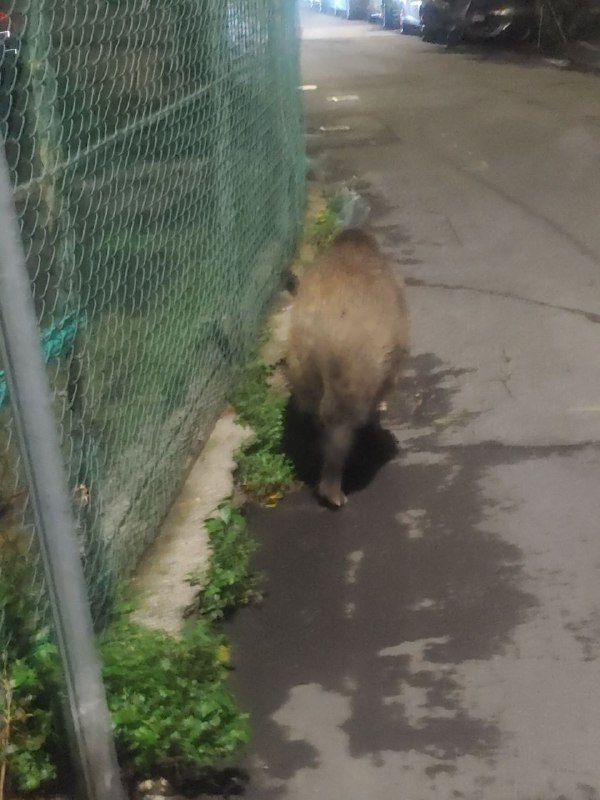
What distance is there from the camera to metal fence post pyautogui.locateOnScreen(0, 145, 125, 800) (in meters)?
2.03

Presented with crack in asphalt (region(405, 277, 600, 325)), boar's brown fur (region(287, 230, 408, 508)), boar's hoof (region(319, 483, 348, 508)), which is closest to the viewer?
boar's brown fur (region(287, 230, 408, 508))

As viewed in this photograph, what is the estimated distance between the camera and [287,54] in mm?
7410

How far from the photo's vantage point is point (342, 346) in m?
3.89

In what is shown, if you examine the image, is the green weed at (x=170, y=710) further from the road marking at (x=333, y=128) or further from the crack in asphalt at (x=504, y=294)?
the road marking at (x=333, y=128)

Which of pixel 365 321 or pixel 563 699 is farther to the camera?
pixel 365 321

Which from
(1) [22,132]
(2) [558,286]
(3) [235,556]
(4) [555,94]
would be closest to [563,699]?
(3) [235,556]

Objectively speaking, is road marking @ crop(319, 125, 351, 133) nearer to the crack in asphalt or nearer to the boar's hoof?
the crack in asphalt

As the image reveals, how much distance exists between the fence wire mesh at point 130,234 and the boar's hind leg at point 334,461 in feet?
2.11

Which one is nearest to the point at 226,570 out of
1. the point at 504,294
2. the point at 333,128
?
the point at 504,294

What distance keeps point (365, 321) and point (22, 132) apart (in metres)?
1.74

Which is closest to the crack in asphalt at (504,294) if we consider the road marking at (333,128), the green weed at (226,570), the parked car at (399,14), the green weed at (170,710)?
the green weed at (226,570)

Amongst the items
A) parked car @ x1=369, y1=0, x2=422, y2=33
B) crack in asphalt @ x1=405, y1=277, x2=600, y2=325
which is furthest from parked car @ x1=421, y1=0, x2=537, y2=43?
crack in asphalt @ x1=405, y1=277, x2=600, y2=325

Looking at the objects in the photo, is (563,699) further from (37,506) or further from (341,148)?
(341,148)

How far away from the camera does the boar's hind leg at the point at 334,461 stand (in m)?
4.01
